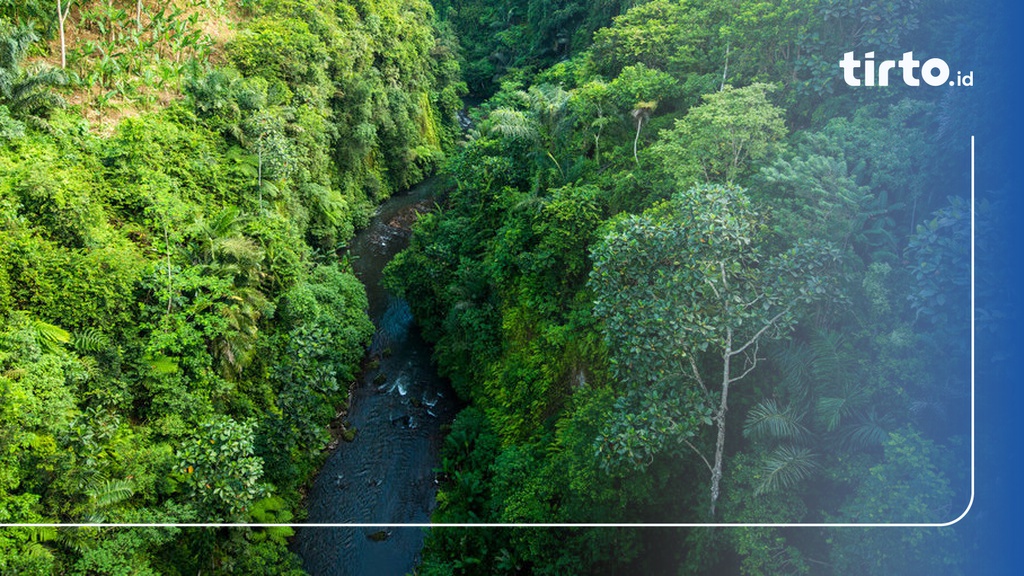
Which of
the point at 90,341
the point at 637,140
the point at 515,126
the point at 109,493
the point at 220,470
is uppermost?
the point at 515,126

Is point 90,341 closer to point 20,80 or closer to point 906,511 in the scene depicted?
point 20,80

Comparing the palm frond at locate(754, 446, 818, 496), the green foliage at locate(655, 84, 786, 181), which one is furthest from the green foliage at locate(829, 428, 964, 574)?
the green foliage at locate(655, 84, 786, 181)

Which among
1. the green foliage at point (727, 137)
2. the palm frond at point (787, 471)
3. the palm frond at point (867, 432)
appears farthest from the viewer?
the green foliage at point (727, 137)

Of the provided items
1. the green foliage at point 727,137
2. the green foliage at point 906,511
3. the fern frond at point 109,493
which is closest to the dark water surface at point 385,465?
the fern frond at point 109,493

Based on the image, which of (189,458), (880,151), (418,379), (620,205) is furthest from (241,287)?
(880,151)

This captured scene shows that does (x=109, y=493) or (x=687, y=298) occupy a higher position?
(x=687, y=298)

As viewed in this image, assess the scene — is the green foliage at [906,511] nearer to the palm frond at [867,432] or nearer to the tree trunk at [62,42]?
the palm frond at [867,432]

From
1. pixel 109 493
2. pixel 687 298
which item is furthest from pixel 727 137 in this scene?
pixel 109 493

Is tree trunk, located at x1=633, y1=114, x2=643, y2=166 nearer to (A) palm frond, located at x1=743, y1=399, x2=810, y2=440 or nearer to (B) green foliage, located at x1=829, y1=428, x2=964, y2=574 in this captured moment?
(A) palm frond, located at x1=743, y1=399, x2=810, y2=440
